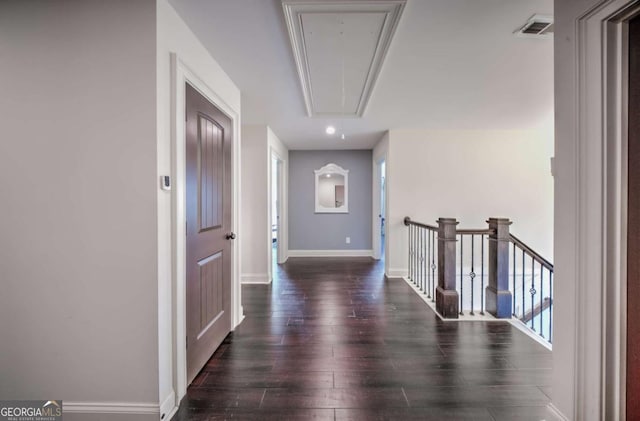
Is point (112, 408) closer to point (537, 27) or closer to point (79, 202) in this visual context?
point (79, 202)

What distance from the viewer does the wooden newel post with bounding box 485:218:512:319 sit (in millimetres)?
2936

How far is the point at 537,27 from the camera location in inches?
74.4

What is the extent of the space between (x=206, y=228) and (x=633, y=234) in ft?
7.43

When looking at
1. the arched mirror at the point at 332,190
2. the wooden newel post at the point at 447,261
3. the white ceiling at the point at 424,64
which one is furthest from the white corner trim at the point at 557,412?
the arched mirror at the point at 332,190

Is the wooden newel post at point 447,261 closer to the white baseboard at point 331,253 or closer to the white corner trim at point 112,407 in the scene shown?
the white corner trim at point 112,407

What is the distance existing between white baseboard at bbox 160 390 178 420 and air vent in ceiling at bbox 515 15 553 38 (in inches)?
120

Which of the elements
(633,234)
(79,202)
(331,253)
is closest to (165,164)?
(79,202)

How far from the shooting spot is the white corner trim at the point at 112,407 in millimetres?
1540

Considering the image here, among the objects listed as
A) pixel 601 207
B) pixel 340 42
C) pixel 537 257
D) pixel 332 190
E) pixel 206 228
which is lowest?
pixel 537 257

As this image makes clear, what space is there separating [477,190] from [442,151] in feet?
2.76

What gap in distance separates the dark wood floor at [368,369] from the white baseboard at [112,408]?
16 cm

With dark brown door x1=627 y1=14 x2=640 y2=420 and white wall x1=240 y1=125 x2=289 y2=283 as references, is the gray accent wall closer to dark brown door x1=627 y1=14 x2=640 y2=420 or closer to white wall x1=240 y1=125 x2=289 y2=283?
white wall x1=240 y1=125 x2=289 y2=283

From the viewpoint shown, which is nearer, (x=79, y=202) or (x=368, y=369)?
(x=79, y=202)

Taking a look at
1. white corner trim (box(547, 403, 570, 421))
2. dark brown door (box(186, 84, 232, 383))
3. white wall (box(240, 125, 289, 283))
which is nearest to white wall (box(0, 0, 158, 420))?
dark brown door (box(186, 84, 232, 383))
